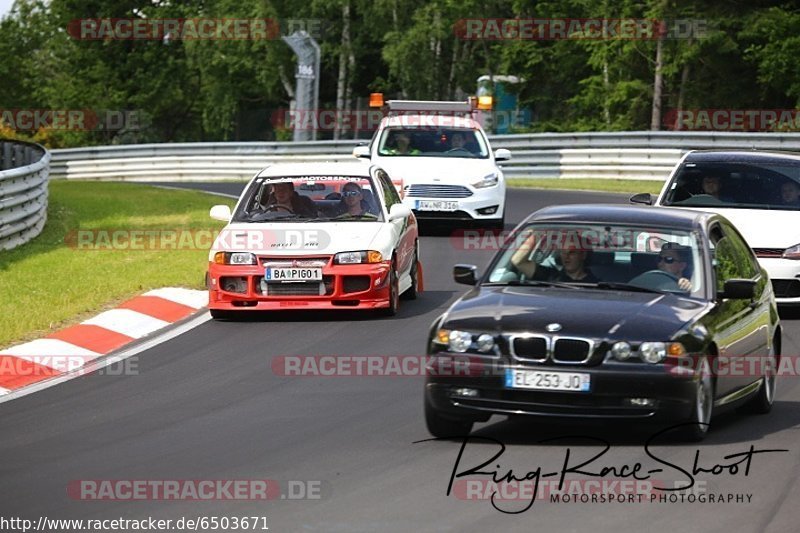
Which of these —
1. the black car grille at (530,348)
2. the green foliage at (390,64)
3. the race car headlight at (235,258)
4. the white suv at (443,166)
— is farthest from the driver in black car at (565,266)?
the green foliage at (390,64)

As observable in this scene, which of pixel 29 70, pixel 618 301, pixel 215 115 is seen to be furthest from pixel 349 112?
pixel 618 301

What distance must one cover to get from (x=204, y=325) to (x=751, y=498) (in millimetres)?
8015

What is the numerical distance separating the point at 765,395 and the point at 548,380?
2282mm

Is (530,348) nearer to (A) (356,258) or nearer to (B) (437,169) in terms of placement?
(A) (356,258)

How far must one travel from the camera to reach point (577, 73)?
57.2 meters

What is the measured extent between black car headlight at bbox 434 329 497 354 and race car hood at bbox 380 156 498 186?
44.4 feet

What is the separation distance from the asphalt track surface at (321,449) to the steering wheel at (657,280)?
0.87 metres

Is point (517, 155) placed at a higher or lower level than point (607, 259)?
lower

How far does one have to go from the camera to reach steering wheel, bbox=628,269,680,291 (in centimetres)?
988

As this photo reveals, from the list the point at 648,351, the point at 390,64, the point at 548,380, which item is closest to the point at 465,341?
the point at 548,380

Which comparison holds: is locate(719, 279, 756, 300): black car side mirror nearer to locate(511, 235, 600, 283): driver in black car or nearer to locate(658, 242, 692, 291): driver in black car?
locate(658, 242, 692, 291): driver in black car

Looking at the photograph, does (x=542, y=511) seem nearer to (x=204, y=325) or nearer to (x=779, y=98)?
(x=204, y=325)

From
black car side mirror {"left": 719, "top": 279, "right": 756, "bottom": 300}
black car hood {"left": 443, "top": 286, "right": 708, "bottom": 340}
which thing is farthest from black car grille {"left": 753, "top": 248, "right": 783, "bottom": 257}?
black car hood {"left": 443, "top": 286, "right": 708, "bottom": 340}

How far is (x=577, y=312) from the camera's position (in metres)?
9.22
